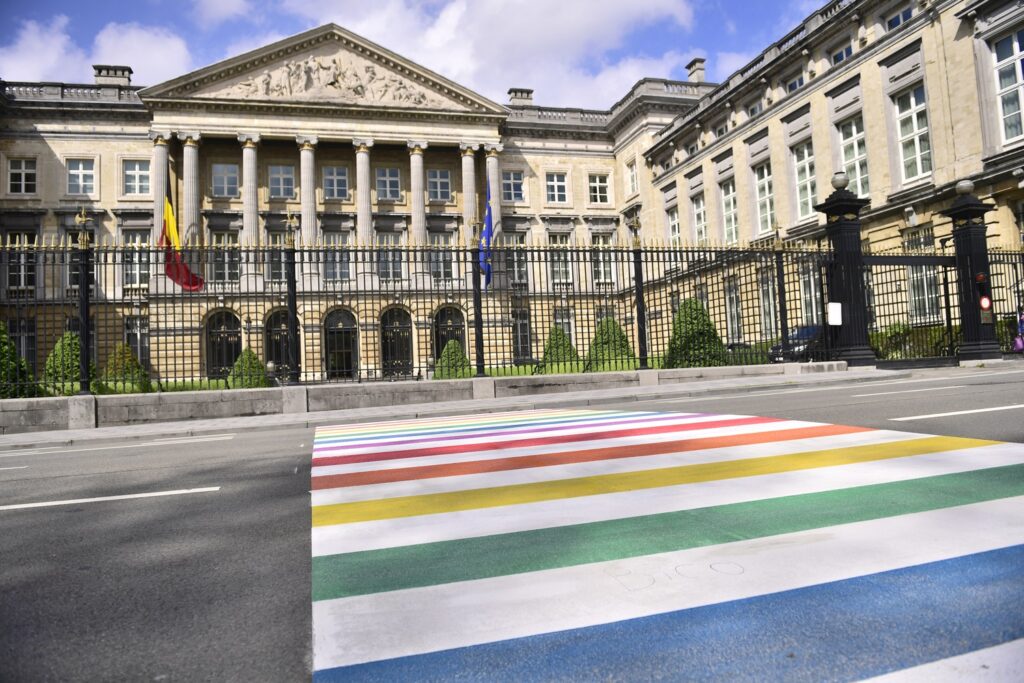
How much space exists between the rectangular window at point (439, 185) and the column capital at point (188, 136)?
1493 centimetres

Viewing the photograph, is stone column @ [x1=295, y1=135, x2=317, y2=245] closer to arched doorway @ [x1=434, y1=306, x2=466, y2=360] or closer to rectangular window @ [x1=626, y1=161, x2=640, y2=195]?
rectangular window @ [x1=626, y1=161, x2=640, y2=195]

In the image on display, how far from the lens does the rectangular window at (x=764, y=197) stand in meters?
33.8

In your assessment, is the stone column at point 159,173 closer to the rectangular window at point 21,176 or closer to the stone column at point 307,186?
the stone column at point 307,186

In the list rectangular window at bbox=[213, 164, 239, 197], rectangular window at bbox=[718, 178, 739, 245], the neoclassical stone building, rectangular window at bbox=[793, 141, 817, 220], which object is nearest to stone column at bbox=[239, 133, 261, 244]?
the neoclassical stone building

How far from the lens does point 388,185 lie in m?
44.3

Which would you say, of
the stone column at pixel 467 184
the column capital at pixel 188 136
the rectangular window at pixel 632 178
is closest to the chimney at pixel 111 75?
the column capital at pixel 188 136

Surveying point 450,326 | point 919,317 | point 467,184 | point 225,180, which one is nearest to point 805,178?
point 919,317

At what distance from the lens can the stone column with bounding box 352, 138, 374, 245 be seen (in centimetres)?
4138

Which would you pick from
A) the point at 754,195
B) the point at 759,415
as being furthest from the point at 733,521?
the point at 754,195

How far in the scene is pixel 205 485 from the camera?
17.1 ft

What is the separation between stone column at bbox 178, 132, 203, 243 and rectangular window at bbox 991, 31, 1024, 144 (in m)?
39.5

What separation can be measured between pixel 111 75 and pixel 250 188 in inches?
578

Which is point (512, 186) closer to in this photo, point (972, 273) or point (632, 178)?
point (632, 178)

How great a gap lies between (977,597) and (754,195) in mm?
35943
